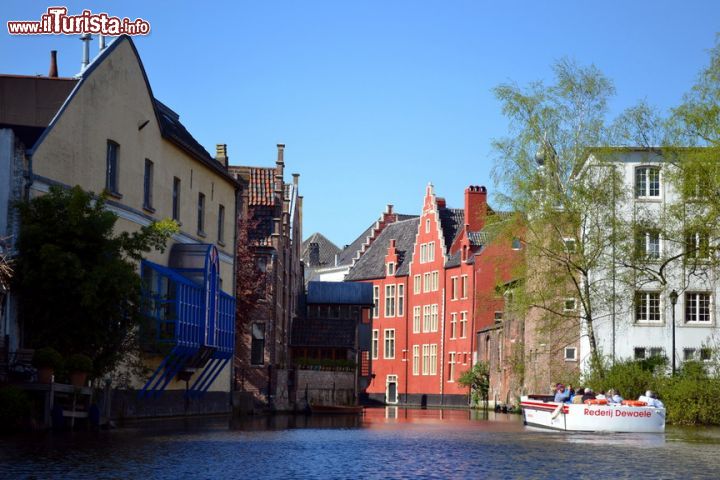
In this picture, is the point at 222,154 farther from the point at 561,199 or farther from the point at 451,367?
the point at 451,367

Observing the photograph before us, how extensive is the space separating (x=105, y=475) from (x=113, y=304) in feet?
45.6

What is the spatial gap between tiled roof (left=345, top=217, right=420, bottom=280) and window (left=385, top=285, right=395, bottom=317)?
1483mm

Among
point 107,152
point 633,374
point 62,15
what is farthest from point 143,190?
point 633,374

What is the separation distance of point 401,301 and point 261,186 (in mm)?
41420

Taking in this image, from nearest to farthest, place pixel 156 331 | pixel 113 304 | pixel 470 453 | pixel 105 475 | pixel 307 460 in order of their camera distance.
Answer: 1. pixel 105 475
2. pixel 307 460
3. pixel 470 453
4. pixel 113 304
5. pixel 156 331

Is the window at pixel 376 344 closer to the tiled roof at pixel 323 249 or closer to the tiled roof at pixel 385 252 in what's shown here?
the tiled roof at pixel 385 252

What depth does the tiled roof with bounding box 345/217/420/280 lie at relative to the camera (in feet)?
353

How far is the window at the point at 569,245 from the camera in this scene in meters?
53.1

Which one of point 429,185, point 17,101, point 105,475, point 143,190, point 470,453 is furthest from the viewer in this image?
point 429,185

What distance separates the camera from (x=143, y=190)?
136 ft

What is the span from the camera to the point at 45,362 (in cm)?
2930

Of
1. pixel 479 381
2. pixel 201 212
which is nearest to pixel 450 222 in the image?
pixel 479 381

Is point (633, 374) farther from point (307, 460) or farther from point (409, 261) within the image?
point (409, 261)

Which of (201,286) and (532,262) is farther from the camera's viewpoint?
(532,262)
